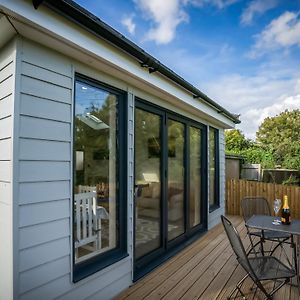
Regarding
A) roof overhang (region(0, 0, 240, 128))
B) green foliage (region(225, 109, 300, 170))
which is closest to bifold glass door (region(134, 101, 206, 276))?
roof overhang (region(0, 0, 240, 128))

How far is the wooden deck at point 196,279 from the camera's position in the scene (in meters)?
2.86

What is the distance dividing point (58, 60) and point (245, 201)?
3436 millimetres

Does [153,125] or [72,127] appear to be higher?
[153,125]

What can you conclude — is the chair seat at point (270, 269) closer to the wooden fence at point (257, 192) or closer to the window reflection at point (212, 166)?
the window reflection at point (212, 166)

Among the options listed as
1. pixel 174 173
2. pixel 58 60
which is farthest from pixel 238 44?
pixel 58 60

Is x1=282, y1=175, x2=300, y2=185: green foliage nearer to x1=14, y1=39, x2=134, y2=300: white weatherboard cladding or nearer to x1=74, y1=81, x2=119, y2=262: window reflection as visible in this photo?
x1=74, y1=81, x2=119, y2=262: window reflection

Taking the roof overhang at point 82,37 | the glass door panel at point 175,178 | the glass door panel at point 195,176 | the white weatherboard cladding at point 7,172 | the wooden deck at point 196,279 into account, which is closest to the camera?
the roof overhang at point 82,37

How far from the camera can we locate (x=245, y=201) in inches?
170

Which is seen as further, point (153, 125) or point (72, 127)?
point (153, 125)

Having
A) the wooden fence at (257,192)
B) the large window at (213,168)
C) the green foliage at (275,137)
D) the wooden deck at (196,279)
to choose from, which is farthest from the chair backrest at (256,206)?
the green foliage at (275,137)

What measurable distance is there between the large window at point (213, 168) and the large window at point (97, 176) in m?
3.62

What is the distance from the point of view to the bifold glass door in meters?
3.52

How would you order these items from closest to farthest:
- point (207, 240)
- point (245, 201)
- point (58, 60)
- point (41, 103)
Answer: point (41, 103)
point (58, 60)
point (245, 201)
point (207, 240)

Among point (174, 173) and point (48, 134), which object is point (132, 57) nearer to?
point (48, 134)
